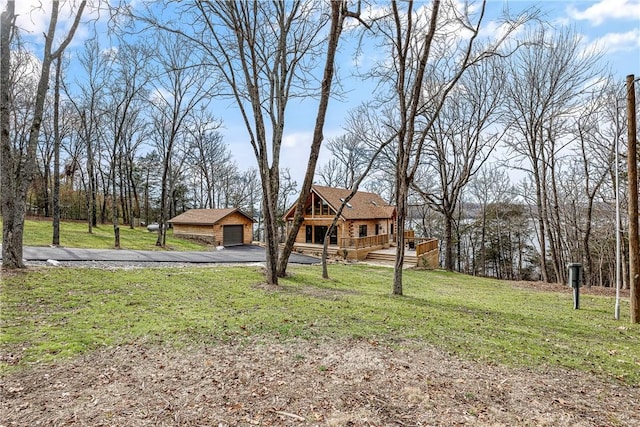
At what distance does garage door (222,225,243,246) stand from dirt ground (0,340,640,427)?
66.7 feet

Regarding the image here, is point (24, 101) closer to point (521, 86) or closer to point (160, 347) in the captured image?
point (160, 347)

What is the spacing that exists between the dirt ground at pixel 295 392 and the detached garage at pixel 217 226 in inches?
784

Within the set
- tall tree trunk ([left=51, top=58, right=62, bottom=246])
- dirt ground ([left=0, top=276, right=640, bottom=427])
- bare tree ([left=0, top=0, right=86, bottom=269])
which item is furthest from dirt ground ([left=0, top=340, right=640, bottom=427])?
tall tree trunk ([left=51, top=58, right=62, bottom=246])

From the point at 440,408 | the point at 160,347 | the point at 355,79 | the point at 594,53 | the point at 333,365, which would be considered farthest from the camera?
the point at 594,53

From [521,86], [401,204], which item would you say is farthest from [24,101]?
[521,86]

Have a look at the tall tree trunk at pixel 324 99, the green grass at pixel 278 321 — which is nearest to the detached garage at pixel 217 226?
the tall tree trunk at pixel 324 99

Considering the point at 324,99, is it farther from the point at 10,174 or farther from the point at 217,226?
the point at 217,226

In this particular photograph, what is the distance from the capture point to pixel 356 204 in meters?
24.7

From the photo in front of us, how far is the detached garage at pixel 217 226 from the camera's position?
23.3m

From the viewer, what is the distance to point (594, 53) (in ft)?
42.5

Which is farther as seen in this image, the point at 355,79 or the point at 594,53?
the point at 594,53

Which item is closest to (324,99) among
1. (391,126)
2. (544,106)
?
(391,126)

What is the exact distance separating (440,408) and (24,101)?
973 inches

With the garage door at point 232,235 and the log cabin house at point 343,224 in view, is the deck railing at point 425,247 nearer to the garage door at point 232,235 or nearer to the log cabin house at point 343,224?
the log cabin house at point 343,224
